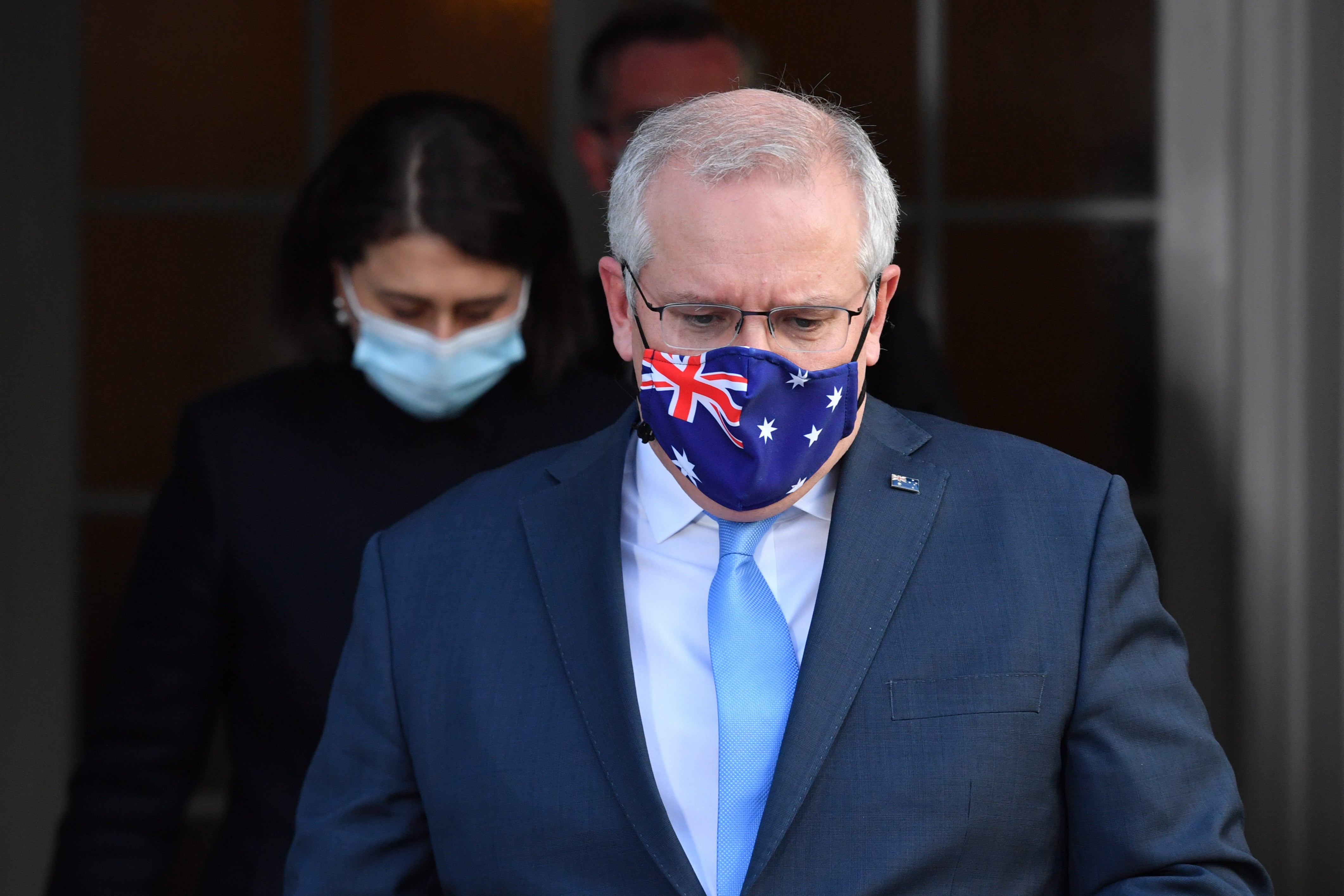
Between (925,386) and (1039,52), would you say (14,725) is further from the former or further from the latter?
(1039,52)

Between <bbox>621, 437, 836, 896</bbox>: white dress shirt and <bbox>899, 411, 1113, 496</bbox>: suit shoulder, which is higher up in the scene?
<bbox>899, 411, 1113, 496</bbox>: suit shoulder

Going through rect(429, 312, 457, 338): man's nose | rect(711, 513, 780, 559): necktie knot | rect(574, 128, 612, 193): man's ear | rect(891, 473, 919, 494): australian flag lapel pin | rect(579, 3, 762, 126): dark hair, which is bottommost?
rect(711, 513, 780, 559): necktie knot

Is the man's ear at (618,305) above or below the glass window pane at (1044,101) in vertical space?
below

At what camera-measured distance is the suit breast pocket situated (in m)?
1.47

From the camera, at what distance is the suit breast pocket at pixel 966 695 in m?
1.47

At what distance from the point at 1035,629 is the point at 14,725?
8.53ft

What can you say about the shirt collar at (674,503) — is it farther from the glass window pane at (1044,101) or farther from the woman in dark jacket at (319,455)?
the glass window pane at (1044,101)

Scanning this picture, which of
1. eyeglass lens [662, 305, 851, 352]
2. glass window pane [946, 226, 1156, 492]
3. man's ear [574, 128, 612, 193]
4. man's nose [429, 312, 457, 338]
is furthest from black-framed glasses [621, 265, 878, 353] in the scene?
glass window pane [946, 226, 1156, 492]

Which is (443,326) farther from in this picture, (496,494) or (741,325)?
(741,325)

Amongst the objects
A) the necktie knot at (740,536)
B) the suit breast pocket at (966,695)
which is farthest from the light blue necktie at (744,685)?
the suit breast pocket at (966,695)

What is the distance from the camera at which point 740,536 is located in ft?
5.19

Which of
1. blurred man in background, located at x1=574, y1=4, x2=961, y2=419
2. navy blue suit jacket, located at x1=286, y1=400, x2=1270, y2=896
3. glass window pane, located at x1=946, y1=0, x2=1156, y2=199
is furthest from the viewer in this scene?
glass window pane, located at x1=946, y1=0, x2=1156, y2=199

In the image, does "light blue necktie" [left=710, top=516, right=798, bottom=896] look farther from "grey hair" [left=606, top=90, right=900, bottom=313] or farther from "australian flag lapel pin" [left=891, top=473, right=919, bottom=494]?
"grey hair" [left=606, top=90, right=900, bottom=313]

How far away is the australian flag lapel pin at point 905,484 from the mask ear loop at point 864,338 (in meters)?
0.09
